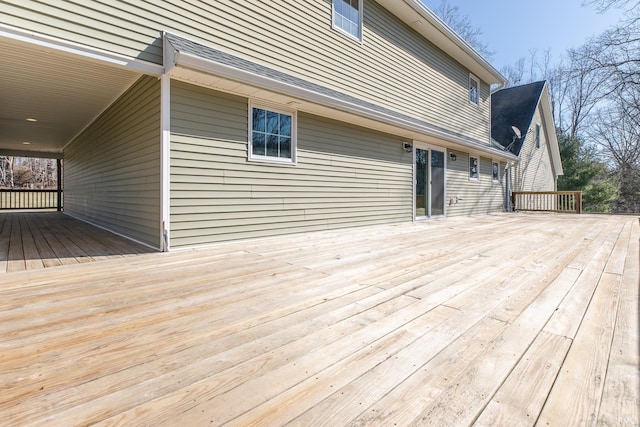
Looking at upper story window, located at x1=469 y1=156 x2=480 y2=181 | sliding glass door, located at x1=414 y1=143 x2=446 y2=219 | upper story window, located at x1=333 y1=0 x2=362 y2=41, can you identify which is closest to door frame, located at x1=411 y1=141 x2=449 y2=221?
sliding glass door, located at x1=414 y1=143 x2=446 y2=219

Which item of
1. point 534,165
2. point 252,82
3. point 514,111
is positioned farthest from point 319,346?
point 534,165

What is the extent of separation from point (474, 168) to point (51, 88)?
10643 mm

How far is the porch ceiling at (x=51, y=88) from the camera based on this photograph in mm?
3523

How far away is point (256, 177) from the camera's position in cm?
461

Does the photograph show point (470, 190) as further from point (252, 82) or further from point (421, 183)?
point (252, 82)

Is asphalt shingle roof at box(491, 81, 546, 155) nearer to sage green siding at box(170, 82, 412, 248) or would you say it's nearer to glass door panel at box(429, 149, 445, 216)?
glass door panel at box(429, 149, 445, 216)

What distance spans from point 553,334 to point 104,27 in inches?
189

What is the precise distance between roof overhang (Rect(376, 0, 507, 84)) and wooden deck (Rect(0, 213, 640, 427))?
628cm

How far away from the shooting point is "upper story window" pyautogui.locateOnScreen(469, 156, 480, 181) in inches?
393

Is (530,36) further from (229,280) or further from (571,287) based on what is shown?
(229,280)

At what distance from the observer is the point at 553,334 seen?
1.64m

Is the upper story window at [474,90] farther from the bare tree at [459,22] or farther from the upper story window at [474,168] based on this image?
the bare tree at [459,22]

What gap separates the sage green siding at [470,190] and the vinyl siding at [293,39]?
1293mm

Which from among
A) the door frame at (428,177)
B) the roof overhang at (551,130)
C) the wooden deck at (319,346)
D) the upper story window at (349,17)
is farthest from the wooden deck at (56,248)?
the roof overhang at (551,130)
